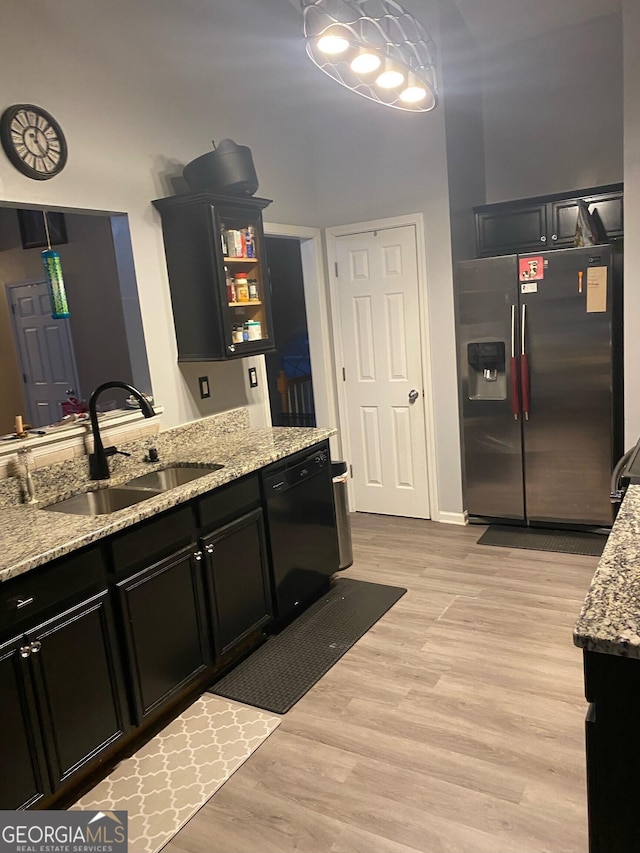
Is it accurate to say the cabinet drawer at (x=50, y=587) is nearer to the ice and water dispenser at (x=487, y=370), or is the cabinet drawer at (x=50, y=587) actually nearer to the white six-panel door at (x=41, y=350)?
the ice and water dispenser at (x=487, y=370)

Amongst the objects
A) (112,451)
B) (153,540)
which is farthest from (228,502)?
(112,451)

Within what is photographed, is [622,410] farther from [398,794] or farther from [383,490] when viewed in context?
[398,794]

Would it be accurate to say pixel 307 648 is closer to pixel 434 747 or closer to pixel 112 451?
pixel 434 747

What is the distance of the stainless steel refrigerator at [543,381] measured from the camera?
3.94m

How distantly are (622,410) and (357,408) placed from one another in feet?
5.95

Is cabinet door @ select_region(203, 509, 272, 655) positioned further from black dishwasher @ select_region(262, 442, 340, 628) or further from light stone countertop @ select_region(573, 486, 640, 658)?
light stone countertop @ select_region(573, 486, 640, 658)

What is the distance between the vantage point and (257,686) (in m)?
2.81

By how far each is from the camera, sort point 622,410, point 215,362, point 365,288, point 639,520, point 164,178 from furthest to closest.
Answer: point 365,288 → point 622,410 → point 215,362 → point 164,178 → point 639,520

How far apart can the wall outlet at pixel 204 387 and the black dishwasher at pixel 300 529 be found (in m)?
0.67

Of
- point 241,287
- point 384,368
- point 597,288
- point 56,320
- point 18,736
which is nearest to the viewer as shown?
point 18,736

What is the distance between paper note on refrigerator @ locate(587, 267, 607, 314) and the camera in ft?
12.6

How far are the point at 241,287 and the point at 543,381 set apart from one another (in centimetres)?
201

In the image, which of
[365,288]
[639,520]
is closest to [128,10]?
[365,288]

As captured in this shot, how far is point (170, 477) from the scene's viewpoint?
3.12m
